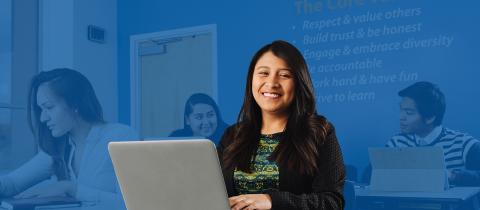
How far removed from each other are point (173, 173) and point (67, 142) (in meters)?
3.60

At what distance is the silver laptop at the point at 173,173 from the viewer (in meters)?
1.32

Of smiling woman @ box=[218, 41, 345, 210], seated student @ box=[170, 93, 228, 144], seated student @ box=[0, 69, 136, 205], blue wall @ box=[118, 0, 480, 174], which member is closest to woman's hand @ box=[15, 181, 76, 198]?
seated student @ box=[0, 69, 136, 205]

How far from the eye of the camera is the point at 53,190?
4.70 meters

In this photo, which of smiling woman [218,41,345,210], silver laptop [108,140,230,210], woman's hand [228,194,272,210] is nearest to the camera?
silver laptop [108,140,230,210]

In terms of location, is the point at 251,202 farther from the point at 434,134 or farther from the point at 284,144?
the point at 434,134

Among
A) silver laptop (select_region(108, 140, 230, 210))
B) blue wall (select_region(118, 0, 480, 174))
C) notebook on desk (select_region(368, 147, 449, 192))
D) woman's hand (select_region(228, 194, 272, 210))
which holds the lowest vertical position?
notebook on desk (select_region(368, 147, 449, 192))

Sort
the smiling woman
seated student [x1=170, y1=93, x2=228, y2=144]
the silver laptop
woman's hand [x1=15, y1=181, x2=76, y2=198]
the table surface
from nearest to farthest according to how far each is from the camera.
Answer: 1. the silver laptop
2. the smiling woman
3. the table surface
4. seated student [x1=170, y1=93, x2=228, y2=144]
5. woman's hand [x1=15, y1=181, x2=76, y2=198]

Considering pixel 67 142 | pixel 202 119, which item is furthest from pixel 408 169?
pixel 67 142

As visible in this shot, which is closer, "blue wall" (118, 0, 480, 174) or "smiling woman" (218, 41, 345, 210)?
"smiling woman" (218, 41, 345, 210)

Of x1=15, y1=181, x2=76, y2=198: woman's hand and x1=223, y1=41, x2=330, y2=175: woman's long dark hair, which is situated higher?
x1=223, y1=41, x2=330, y2=175: woman's long dark hair

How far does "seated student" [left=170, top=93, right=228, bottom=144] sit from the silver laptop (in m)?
2.84

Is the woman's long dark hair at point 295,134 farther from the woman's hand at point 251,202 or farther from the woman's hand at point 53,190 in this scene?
the woman's hand at point 53,190

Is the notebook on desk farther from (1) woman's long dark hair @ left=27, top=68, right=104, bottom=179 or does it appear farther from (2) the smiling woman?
(1) woman's long dark hair @ left=27, top=68, right=104, bottom=179

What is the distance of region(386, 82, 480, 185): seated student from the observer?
325cm
